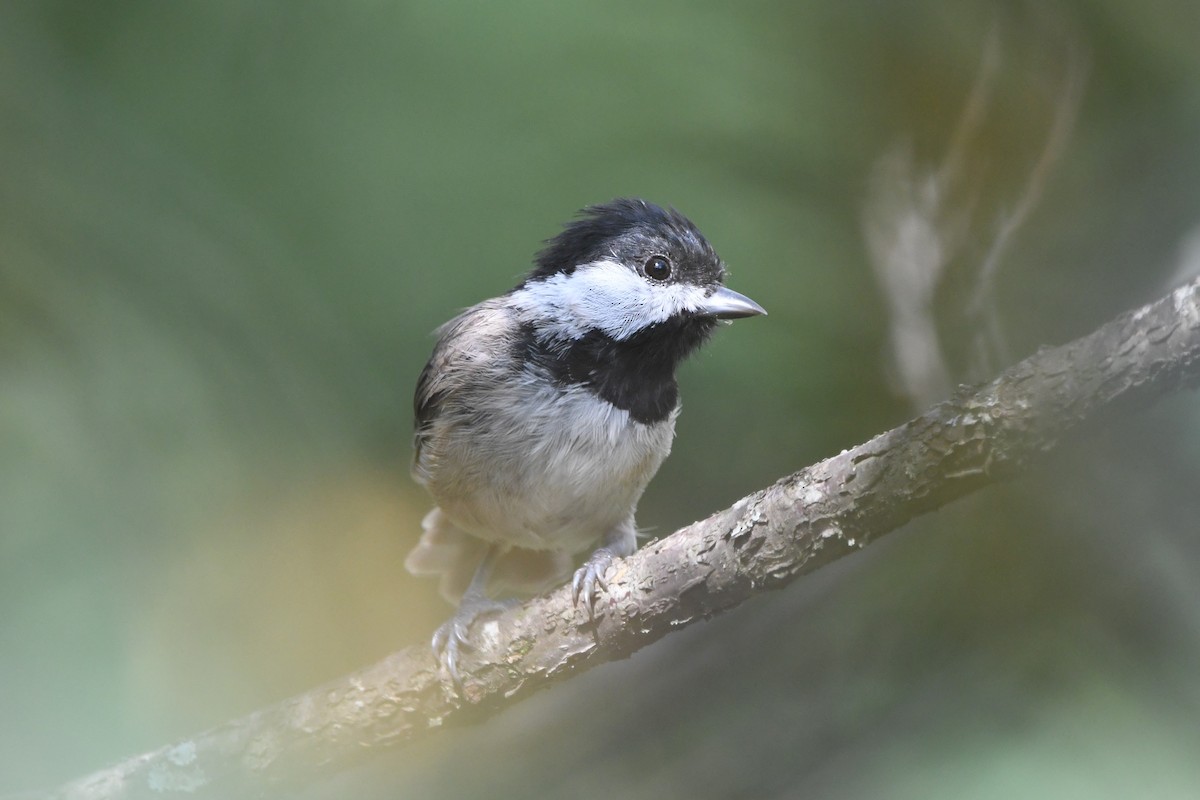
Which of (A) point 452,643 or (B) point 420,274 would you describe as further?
(A) point 452,643

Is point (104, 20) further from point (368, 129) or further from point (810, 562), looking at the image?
point (810, 562)

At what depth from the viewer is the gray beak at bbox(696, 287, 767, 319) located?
836 millimetres

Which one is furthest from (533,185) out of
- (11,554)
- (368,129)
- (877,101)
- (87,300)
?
(11,554)

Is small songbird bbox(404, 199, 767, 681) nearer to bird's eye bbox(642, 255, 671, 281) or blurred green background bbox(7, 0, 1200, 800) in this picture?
bird's eye bbox(642, 255, 671, 281)

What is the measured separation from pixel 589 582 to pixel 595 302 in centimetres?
40

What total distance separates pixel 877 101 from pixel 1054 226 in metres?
0.19

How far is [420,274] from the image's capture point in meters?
0.85

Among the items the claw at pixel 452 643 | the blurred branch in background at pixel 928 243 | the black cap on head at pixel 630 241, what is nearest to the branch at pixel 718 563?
the claw at pixel 452 643

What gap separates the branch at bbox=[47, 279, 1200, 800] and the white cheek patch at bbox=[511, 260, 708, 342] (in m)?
0.36

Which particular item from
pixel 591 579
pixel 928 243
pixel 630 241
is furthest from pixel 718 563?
pixel 630 241

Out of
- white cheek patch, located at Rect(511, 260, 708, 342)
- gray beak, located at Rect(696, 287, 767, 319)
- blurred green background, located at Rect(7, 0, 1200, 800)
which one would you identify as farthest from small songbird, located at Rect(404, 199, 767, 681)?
blurred green background, located at Rect(7, 0, 1200, 800)

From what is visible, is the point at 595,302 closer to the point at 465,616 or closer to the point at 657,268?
the point at 657,268

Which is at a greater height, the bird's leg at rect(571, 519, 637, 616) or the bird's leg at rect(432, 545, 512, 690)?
the bird's leg at rect(432, 545, 512, 690)

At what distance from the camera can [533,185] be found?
2.70 feet
